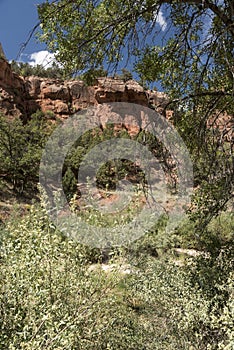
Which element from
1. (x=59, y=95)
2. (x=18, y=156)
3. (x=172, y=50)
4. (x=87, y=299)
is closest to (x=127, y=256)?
(x=87, y=299)

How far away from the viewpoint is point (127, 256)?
10.8ft

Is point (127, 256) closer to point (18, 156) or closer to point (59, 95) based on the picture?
point (18, 156)

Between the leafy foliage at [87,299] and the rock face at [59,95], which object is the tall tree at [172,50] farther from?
the rock face at [59,95]

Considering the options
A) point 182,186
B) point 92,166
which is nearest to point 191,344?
point 182,186

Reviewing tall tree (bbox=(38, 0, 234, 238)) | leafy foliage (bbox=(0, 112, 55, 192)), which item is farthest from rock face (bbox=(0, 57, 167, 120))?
tall tree (bbox=(38, 0, 234, 238))

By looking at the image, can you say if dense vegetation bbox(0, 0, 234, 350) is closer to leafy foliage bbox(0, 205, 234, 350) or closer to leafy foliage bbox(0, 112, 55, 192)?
leafy foliage bbox(0, 205, 234, 350)

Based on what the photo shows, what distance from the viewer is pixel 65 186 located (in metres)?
27.2

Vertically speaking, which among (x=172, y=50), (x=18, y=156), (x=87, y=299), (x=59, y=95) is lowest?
(x=87, y=299)

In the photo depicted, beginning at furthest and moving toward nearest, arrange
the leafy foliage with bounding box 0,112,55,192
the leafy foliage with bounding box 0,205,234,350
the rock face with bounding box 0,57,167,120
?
the rock face with bounding box 0,57,167,120 → the leafy foliage with bounding box 0,112,55,192 → the leafy foliage with bounding box 0,205,234,350

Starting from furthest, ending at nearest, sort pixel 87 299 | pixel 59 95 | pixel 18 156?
pixel 59 95 → pixel 18 156 → pixel 87 299

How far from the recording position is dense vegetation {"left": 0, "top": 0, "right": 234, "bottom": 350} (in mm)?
2725

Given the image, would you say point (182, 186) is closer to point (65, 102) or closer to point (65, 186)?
point (65, 186)

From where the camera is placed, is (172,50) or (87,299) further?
(172,50)

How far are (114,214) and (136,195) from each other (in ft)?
1.76
